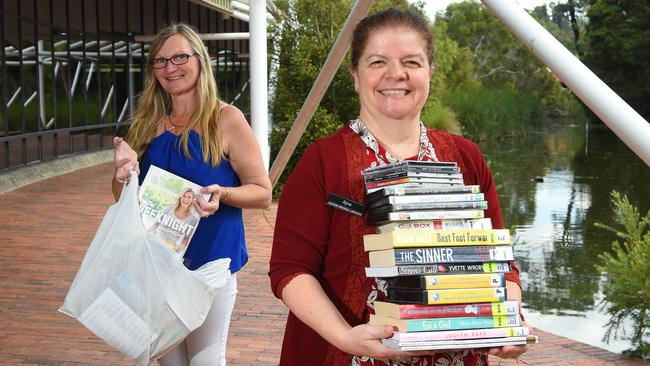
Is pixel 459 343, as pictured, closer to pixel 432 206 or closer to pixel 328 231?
pixel 432 206

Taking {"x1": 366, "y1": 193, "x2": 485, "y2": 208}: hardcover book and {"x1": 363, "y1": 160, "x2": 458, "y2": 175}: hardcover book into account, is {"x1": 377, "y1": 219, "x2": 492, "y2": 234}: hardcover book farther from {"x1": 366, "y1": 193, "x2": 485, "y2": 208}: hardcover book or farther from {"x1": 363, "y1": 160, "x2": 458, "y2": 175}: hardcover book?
{"x1": 363, "y1": 160, "x2": 458, "y2": 175}: hardcover book

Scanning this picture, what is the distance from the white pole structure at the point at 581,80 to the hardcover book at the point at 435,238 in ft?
5.18

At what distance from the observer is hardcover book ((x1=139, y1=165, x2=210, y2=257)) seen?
11.8 feet

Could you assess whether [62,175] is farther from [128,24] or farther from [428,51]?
[428,51]

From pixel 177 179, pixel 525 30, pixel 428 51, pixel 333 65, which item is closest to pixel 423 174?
pixel 428 51

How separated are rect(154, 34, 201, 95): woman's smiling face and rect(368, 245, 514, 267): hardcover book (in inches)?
66.6

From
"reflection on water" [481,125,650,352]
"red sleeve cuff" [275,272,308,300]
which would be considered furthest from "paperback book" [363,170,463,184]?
"reflection on water" [481,125,650,352]

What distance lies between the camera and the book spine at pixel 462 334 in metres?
2.22

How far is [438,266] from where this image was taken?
7.53ft

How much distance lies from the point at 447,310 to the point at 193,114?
184 centimetres

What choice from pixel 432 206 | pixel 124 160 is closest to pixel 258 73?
pixel 124 160

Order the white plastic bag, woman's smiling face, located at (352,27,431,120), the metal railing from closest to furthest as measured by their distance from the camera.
Answer: woman's smiling face, located at (352,27,431,120) < the white plastic bag < the metal railing

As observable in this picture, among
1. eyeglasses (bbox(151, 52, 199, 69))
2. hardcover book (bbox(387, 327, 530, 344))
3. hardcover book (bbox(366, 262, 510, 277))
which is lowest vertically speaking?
hardcover book (bbox(387, 327, 530, 344))

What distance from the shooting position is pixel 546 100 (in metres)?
77.3
